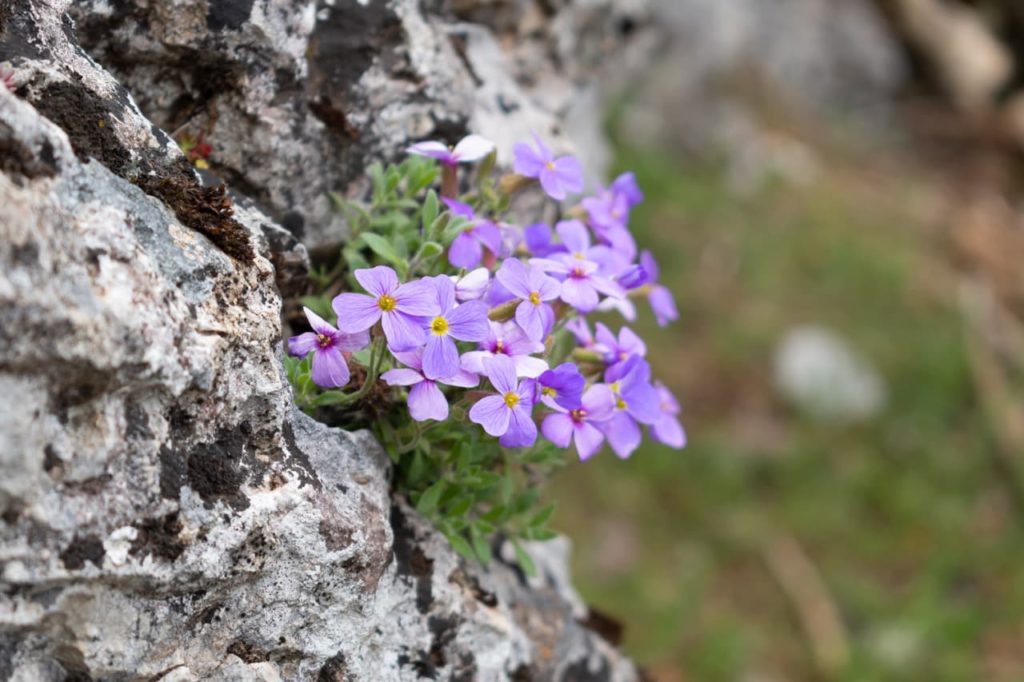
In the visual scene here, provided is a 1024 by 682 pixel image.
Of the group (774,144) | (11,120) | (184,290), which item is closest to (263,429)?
(184,290)

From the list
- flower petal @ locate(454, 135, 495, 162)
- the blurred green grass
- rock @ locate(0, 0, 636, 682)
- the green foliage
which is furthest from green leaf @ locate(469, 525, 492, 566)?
the blurred green grass

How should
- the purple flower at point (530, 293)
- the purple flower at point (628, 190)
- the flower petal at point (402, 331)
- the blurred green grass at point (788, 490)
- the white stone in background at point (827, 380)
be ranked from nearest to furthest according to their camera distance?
the flower petal at point (402, 331)
the purple flower at point (530, 293)
the purple flower at point (628, 190)
the blurred green grass at point (788, 490)
the white stone in background at point (827, 380)

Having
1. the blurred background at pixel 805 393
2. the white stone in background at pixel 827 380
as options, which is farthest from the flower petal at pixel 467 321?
the white stone in background at pixel 827 380

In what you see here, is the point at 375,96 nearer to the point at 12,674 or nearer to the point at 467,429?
the point at 467,429

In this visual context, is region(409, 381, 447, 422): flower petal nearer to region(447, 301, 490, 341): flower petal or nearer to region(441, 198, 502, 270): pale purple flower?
region(447, 301, 490, 341): flower petal

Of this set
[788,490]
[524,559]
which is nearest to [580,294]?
[524,559]

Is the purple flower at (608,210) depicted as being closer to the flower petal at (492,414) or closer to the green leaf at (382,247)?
the green leaf at (382,247)

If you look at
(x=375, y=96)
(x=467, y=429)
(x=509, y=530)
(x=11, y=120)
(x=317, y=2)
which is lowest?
(x=509, y=530)
